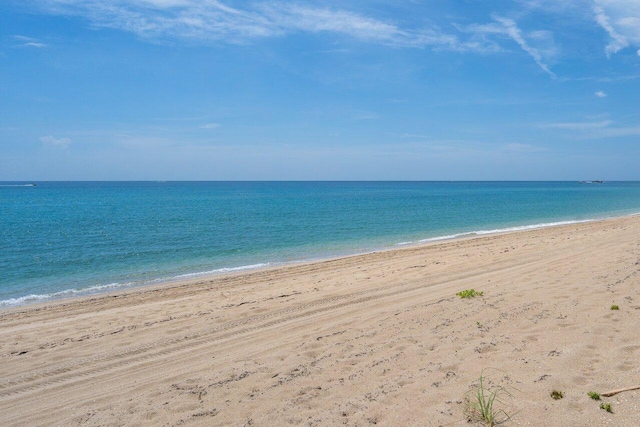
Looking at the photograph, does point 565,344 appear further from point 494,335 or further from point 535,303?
point 535,303

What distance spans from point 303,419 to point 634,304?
714 centimetres

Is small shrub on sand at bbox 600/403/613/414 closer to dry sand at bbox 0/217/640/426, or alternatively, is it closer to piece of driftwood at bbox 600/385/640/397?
dry sand at bbox 0/217/640/426

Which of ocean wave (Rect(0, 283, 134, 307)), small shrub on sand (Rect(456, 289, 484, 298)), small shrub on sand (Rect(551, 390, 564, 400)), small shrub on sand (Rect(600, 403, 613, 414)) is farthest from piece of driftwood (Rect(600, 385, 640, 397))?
ocean wave (Rect(0, 283, 134, 307))

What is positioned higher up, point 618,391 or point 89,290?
point 618,391

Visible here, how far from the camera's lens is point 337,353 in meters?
7.00

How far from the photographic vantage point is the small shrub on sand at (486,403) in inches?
185

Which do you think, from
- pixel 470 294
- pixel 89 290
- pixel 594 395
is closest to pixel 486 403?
pixel 594 395

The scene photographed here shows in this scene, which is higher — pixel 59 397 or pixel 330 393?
pixel 330 393

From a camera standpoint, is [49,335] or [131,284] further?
[131,284]

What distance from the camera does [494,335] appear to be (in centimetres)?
723

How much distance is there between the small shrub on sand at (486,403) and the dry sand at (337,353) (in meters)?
0.12

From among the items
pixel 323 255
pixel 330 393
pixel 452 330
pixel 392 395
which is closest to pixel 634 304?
pixel 452 330

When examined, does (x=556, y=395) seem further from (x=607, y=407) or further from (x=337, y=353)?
(x=337, y=353)

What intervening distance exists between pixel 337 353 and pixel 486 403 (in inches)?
103
